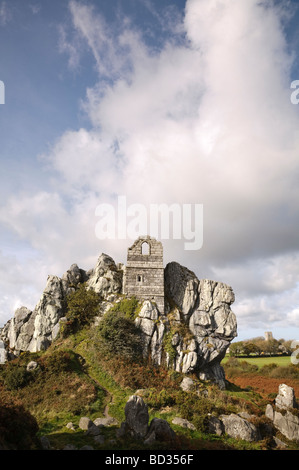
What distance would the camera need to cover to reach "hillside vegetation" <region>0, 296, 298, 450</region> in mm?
16163

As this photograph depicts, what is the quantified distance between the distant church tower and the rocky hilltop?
1555 mm

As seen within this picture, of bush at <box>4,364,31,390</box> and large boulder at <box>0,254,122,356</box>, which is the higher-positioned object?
large boulder at <box>0,254,122,356</box>

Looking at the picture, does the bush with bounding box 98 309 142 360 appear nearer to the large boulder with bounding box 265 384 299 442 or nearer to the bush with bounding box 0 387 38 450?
the large boulder with bounding box 265 384 299 442

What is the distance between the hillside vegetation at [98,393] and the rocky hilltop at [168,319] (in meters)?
1.86

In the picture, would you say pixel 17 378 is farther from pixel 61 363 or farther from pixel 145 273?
pixel 145 273

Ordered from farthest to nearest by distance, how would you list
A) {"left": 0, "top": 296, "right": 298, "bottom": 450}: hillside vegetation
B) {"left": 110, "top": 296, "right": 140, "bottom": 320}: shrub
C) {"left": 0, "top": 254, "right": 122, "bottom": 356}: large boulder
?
{"left": 0, "top": 254, "right": 122, "bottom": 356}: large boulder
{"left": 110, "top": 296, "right": 140, "bottom": 320}: shrub
{"left": 0, "top": 296, "right": 298, "bottom": 450}: hillside vegetation

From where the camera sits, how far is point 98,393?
81.4 ft

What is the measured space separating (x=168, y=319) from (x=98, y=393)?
14.0 metres

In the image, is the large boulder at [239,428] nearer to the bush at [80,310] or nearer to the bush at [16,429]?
the bush at [16,429]

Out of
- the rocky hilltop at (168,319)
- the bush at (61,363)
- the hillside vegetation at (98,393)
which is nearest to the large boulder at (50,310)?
the rocky hilltop at (168,319)

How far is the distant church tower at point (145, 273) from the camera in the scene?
37656 millimetres

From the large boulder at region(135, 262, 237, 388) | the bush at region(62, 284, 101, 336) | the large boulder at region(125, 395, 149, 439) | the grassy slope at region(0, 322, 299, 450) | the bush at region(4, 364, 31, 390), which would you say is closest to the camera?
the large boulder at region(125, 395, 149, 439)

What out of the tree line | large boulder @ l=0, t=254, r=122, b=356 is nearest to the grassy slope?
large boulder @ l=0, t=254, r=122, b=356
